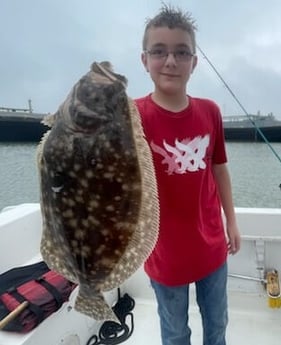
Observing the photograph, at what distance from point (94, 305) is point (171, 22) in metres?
1.00

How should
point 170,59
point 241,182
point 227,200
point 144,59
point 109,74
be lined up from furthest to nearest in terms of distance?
point 241,182
point 227,200
point 144,59
point 170,59
point 109,74

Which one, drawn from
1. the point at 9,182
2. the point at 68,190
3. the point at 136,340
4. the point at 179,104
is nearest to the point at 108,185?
the point at 68,190

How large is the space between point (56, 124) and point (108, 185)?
20cm

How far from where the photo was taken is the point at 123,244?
0.98 meters

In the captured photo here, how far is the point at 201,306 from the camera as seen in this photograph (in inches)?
71.3

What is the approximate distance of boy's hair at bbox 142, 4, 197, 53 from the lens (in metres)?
1.35

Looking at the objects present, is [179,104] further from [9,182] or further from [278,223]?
[9,182]

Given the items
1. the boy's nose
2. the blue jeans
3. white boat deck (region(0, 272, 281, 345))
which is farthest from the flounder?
white boat deck (region(0, 272, 281, 345))

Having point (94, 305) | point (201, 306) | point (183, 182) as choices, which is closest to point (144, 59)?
point (183, 182)

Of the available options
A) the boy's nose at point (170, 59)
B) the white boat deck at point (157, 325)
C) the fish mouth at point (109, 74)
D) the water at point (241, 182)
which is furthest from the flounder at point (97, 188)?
the water at point (241, 182)

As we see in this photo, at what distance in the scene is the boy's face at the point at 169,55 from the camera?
4.36 ft

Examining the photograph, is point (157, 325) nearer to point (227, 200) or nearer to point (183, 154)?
point (227, 200)

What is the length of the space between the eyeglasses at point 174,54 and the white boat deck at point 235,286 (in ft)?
5.82

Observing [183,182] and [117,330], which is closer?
[183,182]
